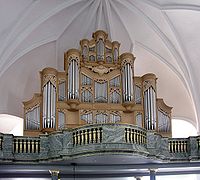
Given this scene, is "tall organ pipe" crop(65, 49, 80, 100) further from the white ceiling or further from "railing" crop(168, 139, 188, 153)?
"railing" crop(168, 139, 188, 153)

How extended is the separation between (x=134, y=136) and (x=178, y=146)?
8.07 feet

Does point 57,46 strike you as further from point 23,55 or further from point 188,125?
point 188,125

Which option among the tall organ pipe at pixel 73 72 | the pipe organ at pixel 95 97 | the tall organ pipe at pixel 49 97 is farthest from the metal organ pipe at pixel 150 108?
the tall organ pipe at pixel 49 97

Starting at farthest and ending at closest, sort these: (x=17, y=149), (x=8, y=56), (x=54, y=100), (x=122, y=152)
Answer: (x=8, y=56), (x=54, y=100), (x=17, y=149), (x=122, y=152)

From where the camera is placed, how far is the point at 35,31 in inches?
786

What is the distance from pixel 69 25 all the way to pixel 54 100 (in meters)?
4.32

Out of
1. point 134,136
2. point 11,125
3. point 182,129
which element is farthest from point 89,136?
point 182,129

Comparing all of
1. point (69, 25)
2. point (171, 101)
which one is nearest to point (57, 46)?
point (69, 25)

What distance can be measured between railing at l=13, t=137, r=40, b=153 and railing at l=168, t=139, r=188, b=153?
4638 millimetres

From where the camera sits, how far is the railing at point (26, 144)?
1596cm

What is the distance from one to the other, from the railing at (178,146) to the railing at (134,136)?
1.69 m

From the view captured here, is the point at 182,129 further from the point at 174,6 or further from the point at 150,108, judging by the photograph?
the point at 174,6

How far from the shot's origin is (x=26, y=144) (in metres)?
16.0

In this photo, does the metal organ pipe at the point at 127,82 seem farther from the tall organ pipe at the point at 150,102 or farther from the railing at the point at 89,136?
the railing at the point at 89,136
